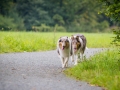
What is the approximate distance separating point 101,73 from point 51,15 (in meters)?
58.4

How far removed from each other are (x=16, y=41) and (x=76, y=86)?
36.9ft

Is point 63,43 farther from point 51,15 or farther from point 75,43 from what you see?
point 51,15

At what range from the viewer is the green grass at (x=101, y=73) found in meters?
8.34

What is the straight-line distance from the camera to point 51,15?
221 feet

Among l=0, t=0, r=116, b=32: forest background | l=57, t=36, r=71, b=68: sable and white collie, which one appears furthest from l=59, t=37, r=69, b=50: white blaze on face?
l=0, t=0, r=116, b=32: forest background

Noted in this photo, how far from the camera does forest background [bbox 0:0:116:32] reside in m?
60.2

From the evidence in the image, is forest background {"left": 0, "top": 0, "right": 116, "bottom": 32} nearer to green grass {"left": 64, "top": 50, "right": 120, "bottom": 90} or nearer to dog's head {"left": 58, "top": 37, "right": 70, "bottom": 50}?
dog's head {"left": 58, "top": 37, "right": 70, "bottom": 50}

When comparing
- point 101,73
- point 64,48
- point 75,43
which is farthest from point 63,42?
point 101,73

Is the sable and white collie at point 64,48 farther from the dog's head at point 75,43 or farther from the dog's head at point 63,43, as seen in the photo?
the dog's head at point 75,43

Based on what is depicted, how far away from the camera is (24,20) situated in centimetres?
6200

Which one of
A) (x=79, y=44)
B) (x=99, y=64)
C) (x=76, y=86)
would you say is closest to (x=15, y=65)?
(x=79, y=44)

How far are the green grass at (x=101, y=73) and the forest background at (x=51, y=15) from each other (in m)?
45.9

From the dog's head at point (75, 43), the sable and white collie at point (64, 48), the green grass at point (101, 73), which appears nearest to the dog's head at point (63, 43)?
the sable and white collie at point (64, 48)

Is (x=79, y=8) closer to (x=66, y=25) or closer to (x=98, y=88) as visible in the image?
(x=66, y=25)
